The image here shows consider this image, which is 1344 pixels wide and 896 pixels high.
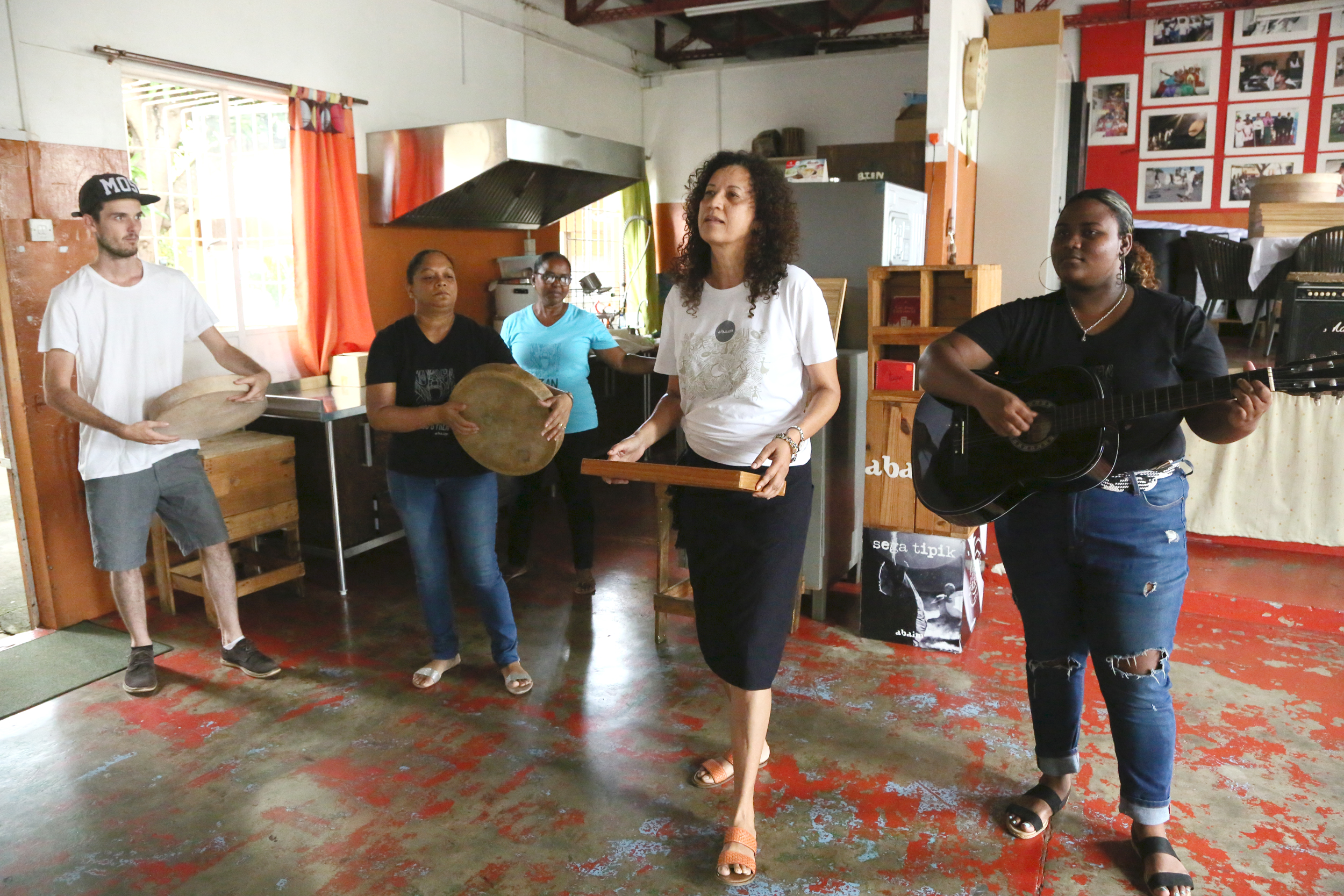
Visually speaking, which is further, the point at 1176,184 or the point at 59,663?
the point at 1176,184

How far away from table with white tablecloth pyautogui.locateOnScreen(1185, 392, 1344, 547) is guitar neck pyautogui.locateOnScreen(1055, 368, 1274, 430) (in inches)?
100

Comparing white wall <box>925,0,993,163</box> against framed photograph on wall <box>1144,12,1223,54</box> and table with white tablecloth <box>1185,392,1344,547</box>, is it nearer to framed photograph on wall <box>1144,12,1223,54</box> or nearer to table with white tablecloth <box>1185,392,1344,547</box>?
table with white tablecloth <box>1185,392,1344,547</box>

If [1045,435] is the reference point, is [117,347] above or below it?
above

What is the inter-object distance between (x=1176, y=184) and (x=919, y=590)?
6.78 metres

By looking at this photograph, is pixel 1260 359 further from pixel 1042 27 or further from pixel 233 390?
pixel 233 390

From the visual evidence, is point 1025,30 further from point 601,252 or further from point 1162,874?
point 1162,874

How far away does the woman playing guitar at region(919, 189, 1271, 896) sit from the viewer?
2111mm

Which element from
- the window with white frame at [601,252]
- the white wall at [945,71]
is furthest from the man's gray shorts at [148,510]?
the window with white frame at [601,252]

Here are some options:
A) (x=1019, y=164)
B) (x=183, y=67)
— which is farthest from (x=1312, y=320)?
(x=183, y=67)

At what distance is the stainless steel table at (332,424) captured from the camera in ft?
14.1

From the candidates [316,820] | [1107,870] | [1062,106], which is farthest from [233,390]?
[1062,106]

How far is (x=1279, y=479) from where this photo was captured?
4387 mm

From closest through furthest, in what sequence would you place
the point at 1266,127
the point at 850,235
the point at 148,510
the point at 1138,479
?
the point at 1138,479 < the point at 148,510 < the point at 850,235 < the point at 1266,127

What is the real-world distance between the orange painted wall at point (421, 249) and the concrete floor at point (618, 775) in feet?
8.35
